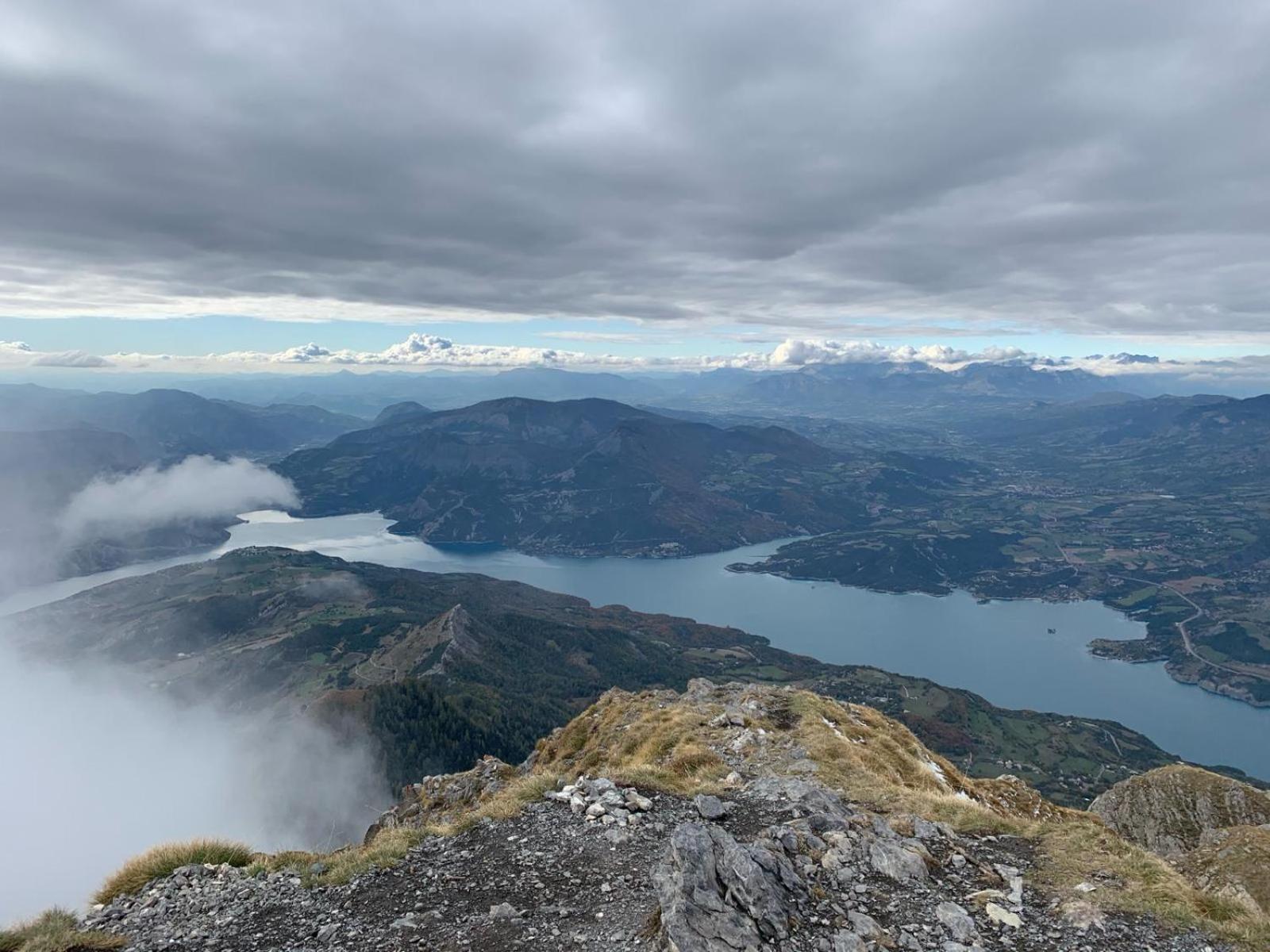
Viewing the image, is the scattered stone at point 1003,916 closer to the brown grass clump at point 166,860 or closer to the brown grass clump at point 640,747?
the brown grass clump at point 640,747

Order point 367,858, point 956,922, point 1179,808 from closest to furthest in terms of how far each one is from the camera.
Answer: point 956,922, point 367,858, point 1179,808

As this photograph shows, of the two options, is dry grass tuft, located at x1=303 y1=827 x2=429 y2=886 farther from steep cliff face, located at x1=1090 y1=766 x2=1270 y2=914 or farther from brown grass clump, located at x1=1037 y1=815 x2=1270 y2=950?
steep cliff face, located at x1=1090 y1=766 x2=1270 y2=914

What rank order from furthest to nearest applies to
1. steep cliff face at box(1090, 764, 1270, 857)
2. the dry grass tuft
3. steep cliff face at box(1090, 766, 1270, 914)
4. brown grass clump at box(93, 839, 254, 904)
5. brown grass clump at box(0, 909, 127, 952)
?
steep cliff face at box(1090, 764, 1270, 857)
steep cliff face at box(1090, 766, 1270, 914)
the dry grass tuft
brown grass clump at box(93, 839, 254, 904)
brown grass clump at box(0, 909, 127, 952)

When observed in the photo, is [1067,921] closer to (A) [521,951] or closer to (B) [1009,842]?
(B) [1009,842]

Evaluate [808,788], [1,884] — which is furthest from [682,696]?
[1,884]

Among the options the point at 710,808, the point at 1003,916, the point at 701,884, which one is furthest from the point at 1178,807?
the point at 701,884

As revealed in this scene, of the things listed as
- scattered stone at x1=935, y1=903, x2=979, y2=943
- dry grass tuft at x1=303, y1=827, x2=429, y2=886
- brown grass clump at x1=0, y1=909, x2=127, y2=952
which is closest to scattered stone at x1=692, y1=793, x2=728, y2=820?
scattered stone at x1=935, y1=903, x2=979, y2=943

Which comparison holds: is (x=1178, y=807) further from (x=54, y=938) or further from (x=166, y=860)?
(x=54, y=938)

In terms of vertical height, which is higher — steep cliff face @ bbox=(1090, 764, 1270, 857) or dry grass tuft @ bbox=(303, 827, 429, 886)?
dry grass tuft @ bbox=(303, 827, 429, 886)
